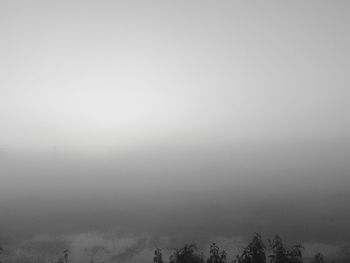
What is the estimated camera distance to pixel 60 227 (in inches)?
4926

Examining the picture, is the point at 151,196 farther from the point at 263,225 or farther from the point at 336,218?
the point at 336,218

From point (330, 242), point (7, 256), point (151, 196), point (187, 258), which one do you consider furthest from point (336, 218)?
point (7, 256)

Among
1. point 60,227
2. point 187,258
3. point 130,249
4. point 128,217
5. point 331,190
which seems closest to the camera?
point 187,258

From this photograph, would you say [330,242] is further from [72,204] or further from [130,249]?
[72,204]

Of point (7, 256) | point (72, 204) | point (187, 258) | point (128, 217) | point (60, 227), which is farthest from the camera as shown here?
point (72, 204)

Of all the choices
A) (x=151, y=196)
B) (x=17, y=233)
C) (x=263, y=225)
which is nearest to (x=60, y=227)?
(x=17, y=233)

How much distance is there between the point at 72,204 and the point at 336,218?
13754 centimetres

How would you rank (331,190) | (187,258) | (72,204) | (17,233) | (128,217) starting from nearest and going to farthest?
(187,258)
(17,233)
(128,217)
(72,204)
(331,190)

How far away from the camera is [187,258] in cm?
3756

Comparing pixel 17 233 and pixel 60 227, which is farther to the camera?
pixel 60 227

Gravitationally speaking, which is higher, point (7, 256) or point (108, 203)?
point (108, 203)

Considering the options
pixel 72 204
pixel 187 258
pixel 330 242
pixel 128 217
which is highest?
pixel 72 204

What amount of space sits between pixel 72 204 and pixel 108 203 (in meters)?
20.6

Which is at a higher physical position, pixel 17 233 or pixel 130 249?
pixel 17 233
